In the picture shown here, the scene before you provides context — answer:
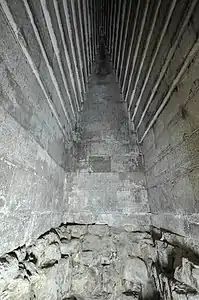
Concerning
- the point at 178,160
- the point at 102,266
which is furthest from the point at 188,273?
the point at 102,266

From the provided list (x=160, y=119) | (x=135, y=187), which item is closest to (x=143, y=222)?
(x=135, y=187)

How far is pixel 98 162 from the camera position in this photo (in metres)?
3.51

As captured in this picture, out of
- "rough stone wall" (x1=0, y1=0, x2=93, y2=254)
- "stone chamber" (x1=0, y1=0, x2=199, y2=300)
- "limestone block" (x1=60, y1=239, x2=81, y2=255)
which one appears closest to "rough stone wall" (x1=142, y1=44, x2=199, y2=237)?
"stone chamber" (x1=0, y1=0, x2=199, y2=300)

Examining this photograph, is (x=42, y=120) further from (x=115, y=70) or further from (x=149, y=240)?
(x=115, y=70)

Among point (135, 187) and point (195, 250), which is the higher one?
point (135, 187)

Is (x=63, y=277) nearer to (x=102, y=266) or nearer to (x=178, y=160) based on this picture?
(x=102, y=266)

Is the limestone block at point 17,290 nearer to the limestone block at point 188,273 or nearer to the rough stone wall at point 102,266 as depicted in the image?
the rough stone wall at point 102,266

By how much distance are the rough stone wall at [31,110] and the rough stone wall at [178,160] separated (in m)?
1.73

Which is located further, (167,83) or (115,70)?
(115,70)

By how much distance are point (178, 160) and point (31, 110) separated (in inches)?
76.9

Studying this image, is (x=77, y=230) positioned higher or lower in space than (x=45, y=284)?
higher

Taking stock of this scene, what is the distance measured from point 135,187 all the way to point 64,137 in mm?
1819

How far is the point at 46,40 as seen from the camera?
76.4 inches

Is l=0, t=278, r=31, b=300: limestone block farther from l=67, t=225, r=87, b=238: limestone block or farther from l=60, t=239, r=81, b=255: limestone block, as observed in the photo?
l=67, t=225, r=87, b=238: limestone block
